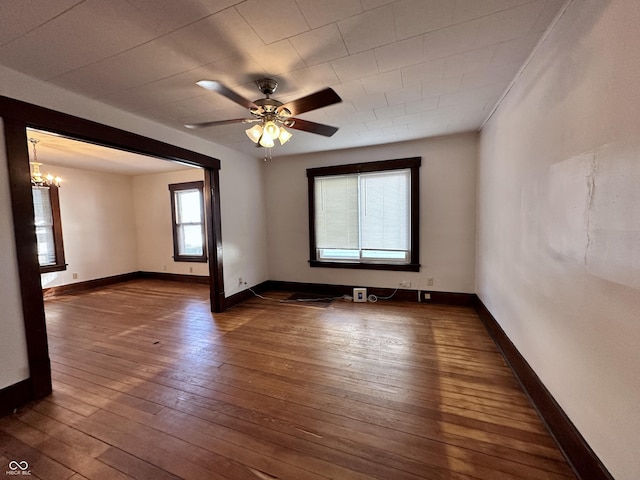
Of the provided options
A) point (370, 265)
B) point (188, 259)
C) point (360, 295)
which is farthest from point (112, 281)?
point (370, 265)

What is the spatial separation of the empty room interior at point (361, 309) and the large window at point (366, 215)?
0.47 m

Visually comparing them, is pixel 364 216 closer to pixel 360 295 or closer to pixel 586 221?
pixel 360 295

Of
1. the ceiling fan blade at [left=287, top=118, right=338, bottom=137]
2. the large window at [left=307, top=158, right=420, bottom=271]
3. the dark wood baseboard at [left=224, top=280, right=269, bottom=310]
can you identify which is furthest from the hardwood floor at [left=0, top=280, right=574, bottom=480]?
the ceiling fan blade at [left=287, top=118, right=338, bottom=137]

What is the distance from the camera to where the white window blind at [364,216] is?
4.06 meters

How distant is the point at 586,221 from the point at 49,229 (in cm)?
757

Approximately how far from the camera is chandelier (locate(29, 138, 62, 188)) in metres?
3.96

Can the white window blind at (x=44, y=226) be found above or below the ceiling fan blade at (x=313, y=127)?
below

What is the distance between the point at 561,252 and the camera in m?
1.50

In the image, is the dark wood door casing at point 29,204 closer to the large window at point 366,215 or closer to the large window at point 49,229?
the large window at point 366,215

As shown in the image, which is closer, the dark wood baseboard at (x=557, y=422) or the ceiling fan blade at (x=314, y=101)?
the dark wood baseboard at (x=557, y=422)

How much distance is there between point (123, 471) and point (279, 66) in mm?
2720

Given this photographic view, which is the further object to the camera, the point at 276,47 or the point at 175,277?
the point at 175,277

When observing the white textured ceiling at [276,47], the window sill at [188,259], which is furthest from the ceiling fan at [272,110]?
the window sill at [188,259]

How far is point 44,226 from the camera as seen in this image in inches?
194
